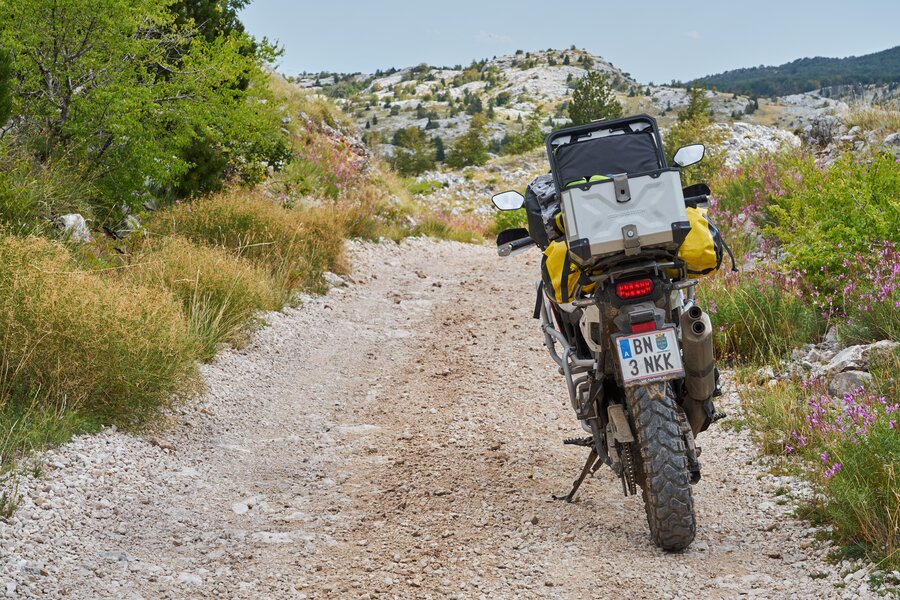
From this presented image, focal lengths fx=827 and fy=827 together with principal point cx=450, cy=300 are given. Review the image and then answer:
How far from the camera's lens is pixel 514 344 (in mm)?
8586

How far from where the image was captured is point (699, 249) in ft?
12.1

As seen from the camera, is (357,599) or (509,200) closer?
(357,599)

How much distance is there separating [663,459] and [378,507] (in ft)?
5.78

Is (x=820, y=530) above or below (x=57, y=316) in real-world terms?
below

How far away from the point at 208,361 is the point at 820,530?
197 inches

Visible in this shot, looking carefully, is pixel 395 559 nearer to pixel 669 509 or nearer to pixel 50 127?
pixel 669 509

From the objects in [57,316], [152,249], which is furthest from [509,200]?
[152,249]

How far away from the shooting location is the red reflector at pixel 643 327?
3.70 metres

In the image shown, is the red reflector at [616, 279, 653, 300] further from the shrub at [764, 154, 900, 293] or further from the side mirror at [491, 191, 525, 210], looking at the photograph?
the shrub at [764, 154, 900, 293]

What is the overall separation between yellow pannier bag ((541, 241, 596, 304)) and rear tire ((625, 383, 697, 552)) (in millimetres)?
524

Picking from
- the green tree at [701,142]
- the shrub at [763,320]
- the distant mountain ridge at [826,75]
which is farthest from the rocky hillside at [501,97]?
the shrub at [763,320]

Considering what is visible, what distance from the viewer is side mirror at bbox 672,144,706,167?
414 cm

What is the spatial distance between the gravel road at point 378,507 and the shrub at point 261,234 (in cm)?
264

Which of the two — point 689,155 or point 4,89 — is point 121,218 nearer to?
point 4,89
